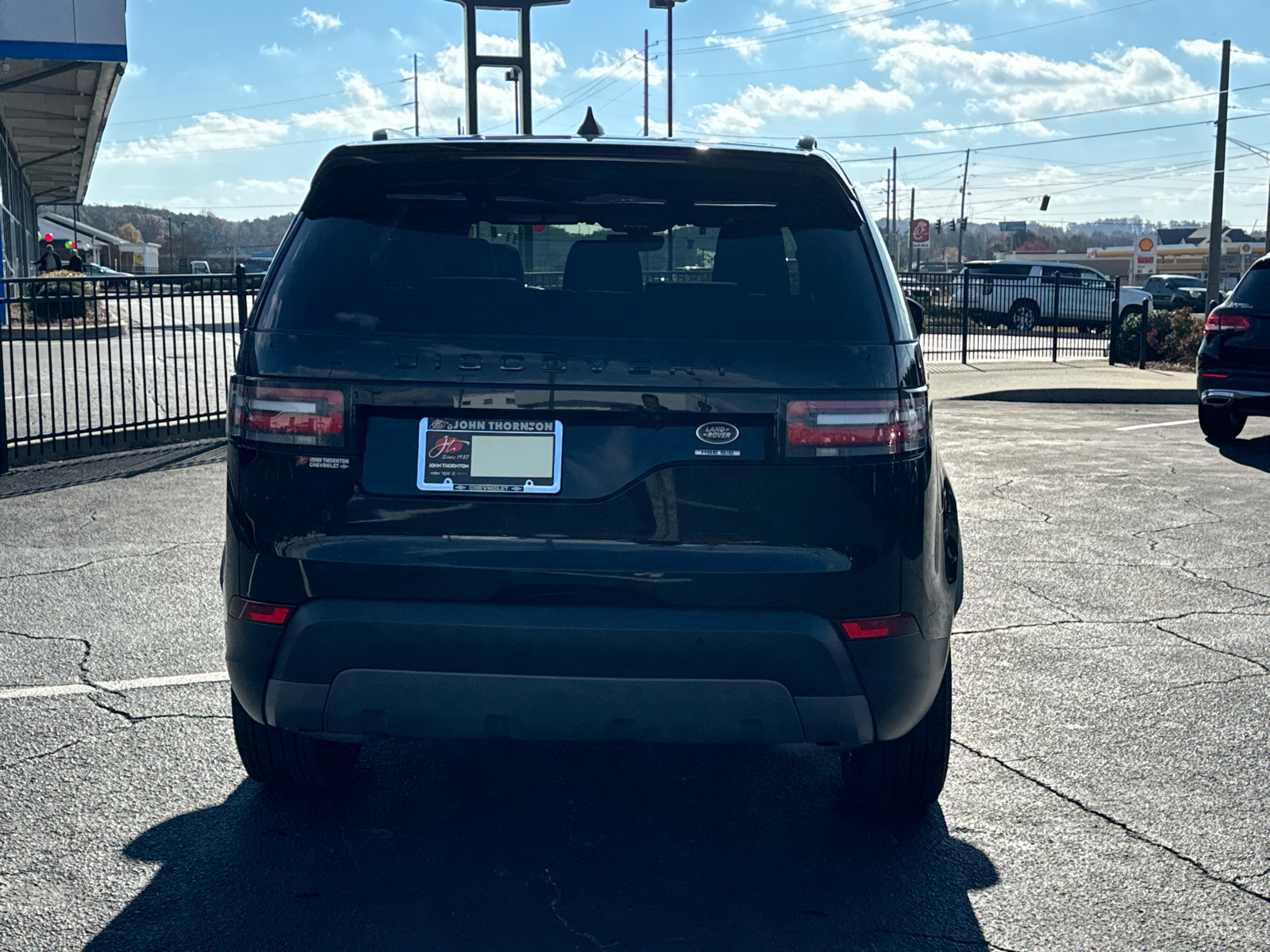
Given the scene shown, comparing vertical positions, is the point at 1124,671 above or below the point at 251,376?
below

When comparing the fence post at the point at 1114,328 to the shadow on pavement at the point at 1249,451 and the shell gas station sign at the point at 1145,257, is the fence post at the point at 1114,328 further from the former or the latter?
the shell gas station sign at the point at 1145,257

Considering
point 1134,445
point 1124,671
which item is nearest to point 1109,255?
point 1134,445

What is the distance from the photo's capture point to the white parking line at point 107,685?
465 cm

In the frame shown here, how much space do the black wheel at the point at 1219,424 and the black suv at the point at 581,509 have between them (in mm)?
10383

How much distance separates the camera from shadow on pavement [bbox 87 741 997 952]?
295cm

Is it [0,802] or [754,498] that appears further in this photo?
[0,802]

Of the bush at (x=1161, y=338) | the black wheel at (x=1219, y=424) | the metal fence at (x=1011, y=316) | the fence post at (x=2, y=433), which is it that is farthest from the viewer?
the metal fence at (x=1011, y=316)

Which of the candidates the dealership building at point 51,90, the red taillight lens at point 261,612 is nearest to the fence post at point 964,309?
the dealership building at point 51,90

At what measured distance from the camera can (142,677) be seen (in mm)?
4816

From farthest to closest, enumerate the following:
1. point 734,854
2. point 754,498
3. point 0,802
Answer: point 0,802
point 734,854
point 754,498

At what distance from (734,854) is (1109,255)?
374ft

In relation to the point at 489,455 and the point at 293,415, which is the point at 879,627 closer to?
the point at 489,455

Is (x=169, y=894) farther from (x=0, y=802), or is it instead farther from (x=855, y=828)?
(x=855, y=828)

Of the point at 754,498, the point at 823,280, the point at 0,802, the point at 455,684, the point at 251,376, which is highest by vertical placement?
the point at 823,280
